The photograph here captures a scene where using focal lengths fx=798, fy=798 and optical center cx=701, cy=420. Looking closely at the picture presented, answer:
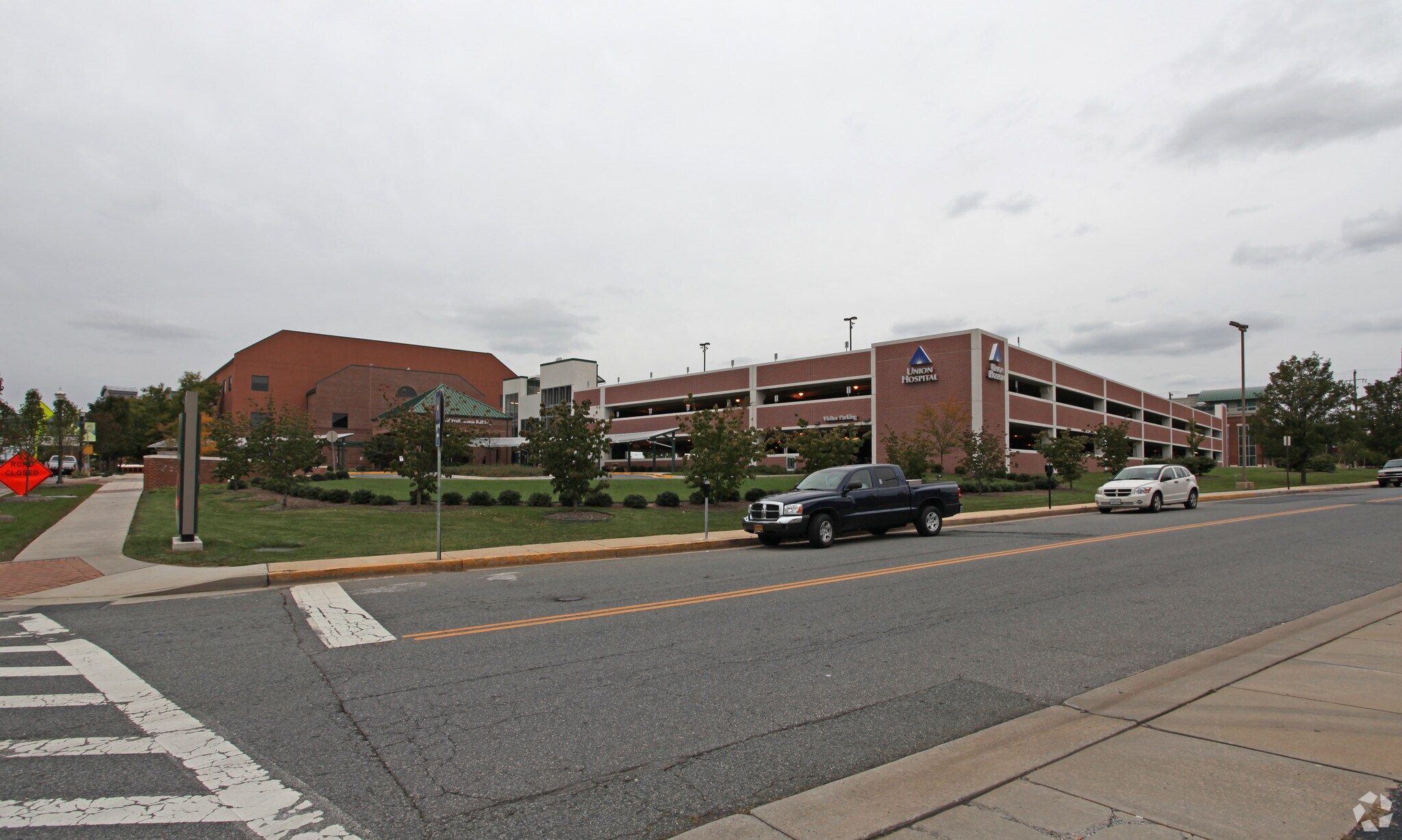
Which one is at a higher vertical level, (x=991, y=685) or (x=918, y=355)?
(x=918, y=355)

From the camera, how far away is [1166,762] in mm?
4387

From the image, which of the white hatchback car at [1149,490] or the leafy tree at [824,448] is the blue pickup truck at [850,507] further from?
the white hatchback car at [1149,490]

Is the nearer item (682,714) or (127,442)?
(682,714)

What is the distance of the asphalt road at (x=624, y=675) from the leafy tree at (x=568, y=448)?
25.2ft

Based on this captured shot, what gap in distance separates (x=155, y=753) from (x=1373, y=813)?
247 inches

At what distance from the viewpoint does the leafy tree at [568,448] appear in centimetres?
2011

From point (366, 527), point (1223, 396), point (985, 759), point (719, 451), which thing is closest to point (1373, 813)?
point (985, 759)

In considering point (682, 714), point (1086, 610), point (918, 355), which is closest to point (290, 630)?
point (682, 714)

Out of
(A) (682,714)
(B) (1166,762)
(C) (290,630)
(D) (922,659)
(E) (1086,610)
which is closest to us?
(B) (1166,762)

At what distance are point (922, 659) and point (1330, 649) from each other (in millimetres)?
3623

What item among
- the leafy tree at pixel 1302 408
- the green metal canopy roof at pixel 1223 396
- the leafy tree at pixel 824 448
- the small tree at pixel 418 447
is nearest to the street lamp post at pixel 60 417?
the small tree at pixel 418 447

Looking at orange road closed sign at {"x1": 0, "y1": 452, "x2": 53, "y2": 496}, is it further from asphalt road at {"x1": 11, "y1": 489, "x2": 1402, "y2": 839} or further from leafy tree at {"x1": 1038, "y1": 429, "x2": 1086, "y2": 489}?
leafy tree at {"x1": 1038, "y1": 429, "x2": 1086, "y2": 489}

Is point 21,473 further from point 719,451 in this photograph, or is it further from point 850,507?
point 850,507

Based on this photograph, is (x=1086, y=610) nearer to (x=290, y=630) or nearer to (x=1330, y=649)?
(x=1330, y=649)
